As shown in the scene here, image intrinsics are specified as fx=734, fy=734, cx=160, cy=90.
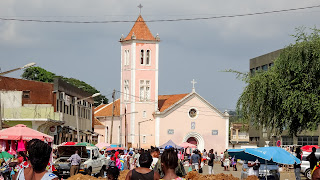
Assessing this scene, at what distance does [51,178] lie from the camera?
8531 mm

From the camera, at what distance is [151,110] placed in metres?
97.8

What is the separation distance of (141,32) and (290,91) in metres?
66.7

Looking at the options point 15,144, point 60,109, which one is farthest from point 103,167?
point 60,109

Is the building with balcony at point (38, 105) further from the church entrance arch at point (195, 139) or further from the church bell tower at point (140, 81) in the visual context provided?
the church entrance arch at point (195, 139)

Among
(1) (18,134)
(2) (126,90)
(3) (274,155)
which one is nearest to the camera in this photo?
(3) (274,155)

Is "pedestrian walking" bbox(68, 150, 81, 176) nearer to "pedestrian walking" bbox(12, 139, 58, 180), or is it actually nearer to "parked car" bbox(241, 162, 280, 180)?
"parked car" bbox(241, 162, 280, 180)

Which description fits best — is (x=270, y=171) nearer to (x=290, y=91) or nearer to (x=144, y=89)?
(x=290, y=91)

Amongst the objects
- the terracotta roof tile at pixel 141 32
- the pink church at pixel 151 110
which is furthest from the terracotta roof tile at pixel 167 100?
the terracotta roof tile at pixel 141 32

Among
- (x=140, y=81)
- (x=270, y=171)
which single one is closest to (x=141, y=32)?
(x=140, y=81)

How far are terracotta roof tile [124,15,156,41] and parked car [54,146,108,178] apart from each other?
59.8 m

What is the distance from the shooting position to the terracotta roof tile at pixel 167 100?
100312 mm

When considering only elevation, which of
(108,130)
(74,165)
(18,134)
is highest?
(108,130)

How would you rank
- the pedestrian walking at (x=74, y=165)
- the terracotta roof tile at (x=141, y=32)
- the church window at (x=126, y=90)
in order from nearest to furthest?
the pedestrian walking at (x=74, y=165)
the terracotta roof tile at (x=141, y=32)
the church window at (x=126, y=90)

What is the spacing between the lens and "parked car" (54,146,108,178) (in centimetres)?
3423
